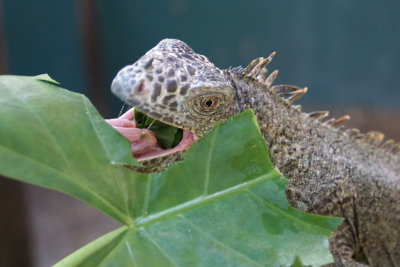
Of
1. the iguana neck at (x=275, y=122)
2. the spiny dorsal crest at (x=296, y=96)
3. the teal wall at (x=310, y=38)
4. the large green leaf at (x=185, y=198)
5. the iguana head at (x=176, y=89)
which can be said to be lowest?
the large green leaf at (x=185, y=198)

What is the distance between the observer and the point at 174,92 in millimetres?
1571

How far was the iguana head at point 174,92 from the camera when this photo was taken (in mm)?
1503

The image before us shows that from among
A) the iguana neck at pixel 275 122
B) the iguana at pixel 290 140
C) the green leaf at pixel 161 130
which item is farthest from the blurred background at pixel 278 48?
the green leaf at pixel 161 130

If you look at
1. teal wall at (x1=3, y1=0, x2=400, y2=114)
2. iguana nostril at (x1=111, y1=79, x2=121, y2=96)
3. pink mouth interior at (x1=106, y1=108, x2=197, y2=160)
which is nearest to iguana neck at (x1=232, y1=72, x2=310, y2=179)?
pink mouth interior at (x1=106, y1=108, x2=197, y2=160)

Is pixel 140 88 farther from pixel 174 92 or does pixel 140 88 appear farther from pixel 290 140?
pixel 290 140

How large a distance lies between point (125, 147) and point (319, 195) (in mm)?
939

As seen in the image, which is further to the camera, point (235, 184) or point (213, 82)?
point (213, 82)

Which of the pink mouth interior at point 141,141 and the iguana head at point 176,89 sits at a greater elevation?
the iguana head at point 176,89

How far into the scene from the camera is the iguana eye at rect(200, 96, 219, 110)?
5.26ft

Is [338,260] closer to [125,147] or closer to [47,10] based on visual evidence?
[125,147]

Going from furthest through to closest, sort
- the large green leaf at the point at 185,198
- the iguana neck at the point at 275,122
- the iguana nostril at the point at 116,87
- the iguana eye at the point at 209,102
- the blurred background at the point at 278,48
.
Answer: the blurred background at the point at 278,48
the iguana neck at the point at 275,122
the iguana eye at the point at 209,102
the iguana nostril at the point at 116,87
the large green leaf at the point at 185,198

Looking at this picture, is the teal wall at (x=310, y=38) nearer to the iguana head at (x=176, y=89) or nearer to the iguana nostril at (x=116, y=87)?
the iguana head at (x=176, y=89)

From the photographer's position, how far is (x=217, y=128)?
1258mm

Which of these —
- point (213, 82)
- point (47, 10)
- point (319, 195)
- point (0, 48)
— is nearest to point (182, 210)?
point (213, 82)
